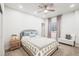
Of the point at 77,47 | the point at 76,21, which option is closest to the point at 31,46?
the point at 77,47

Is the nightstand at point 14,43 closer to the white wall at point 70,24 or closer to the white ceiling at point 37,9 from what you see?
the white ceiling at point 37,9

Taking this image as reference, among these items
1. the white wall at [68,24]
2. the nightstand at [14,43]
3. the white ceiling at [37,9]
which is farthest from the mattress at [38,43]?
the white ceiling at [37,9]

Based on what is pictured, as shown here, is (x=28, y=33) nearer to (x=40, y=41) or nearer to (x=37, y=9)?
(x=40, y=41)

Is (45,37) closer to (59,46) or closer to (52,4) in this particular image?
(59,46)

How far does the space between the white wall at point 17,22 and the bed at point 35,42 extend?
0.13 m

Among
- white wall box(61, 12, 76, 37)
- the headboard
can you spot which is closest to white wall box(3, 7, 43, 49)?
the headboard

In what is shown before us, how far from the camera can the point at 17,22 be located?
5.38ft

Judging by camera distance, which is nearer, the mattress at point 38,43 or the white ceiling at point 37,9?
the white ceiling at point 37,9

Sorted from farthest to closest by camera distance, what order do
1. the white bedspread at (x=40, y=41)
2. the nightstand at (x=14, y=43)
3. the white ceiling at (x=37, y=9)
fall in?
the white bedspread at (x=40, y=41) < the nightstand at (x=14, y=43) < the white ceiling at (x=37, y=9)

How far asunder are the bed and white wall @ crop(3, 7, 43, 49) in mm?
133

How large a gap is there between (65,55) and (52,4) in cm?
117

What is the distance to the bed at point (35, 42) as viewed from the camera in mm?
1632

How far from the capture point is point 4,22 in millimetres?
1459

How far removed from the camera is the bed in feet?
5.35
